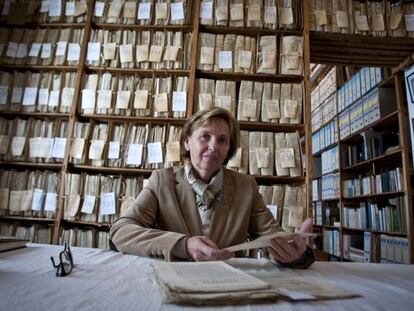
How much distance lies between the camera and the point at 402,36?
2477mm

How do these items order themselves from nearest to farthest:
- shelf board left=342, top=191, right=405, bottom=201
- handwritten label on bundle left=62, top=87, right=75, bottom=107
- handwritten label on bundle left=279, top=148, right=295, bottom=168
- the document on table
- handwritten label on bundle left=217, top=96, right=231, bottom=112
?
the document on table < handwritten label on bundle left=279, top=148, right=295, bottom=168 < handwritten label on bundle left=217, top=96, right=231, bottom=112 < handwritten label on bundle left=62, top=87, right=75, bottom=107 < shelf board left=342, top=191, right=405, bottom=201

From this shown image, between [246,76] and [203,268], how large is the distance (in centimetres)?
210

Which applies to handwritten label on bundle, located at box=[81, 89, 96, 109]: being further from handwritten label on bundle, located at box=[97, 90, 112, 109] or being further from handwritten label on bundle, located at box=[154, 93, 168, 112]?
handwritten label on bundle, located at box=[154, 93, 168, 112]

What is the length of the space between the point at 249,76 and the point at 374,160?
185cm

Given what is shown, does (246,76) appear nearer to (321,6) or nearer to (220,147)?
(321,6)

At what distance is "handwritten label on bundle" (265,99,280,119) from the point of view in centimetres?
237

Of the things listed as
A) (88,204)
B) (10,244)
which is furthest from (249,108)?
(10,244)

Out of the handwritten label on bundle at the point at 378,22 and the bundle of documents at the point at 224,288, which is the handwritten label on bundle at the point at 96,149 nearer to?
the bundle of documents at the point at 224,288

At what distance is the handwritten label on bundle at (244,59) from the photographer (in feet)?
8.02

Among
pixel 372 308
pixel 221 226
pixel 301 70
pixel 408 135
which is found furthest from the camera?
pixel 408 135

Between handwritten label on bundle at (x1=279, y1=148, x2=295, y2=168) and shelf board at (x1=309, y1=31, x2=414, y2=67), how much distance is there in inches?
42.9

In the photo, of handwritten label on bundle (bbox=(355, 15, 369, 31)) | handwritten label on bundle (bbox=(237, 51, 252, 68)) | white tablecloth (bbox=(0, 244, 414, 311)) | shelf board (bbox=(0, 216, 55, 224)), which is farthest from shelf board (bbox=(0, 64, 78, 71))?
handwritten label on bundle (bbox=(355, 15, 369, 31))

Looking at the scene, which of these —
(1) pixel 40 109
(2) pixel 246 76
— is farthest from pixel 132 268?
(1) pixel 40 109

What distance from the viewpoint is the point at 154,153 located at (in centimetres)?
235
